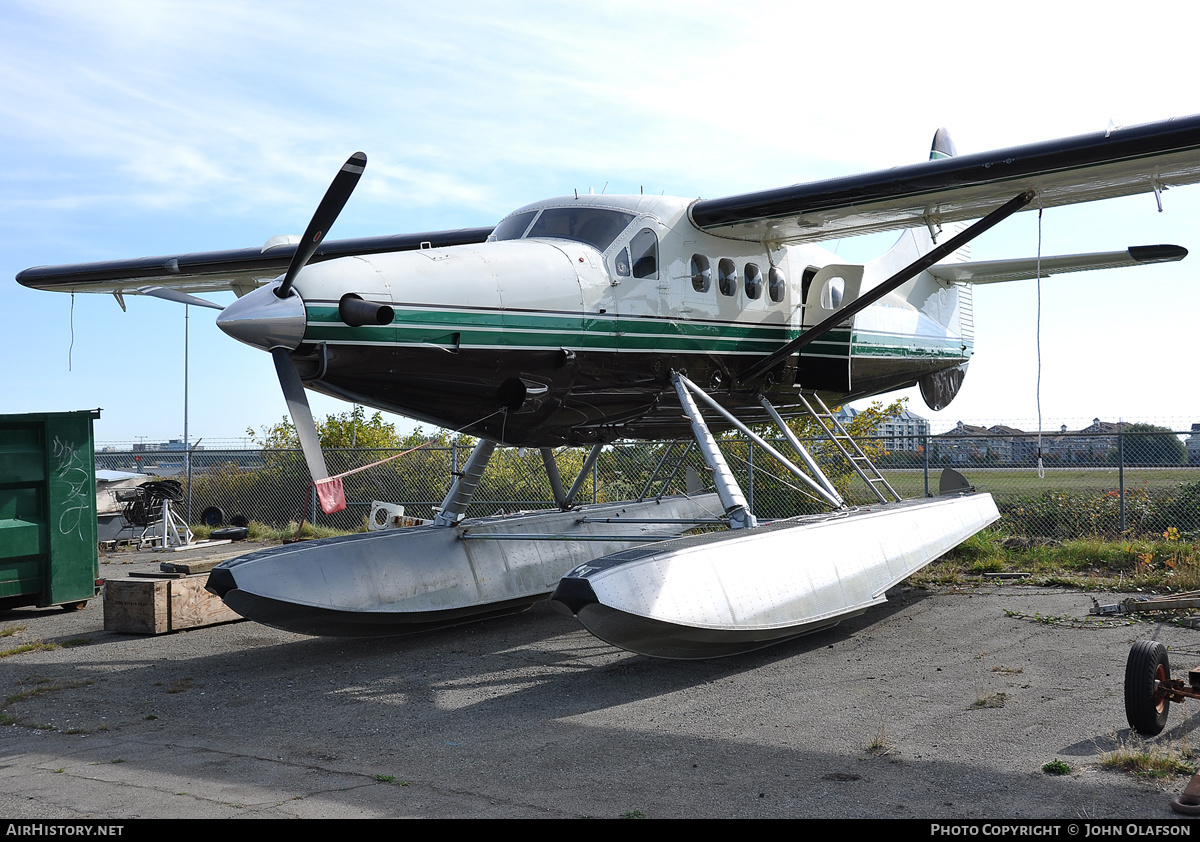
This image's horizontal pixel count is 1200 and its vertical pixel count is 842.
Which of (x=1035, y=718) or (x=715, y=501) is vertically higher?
(x=715, y=501)

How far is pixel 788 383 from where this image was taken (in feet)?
34.3

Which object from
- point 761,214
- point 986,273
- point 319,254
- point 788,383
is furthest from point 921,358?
point 319,254

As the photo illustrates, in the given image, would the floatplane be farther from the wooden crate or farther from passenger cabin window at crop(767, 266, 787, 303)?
the wooden crate

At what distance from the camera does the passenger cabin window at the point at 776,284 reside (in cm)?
1001

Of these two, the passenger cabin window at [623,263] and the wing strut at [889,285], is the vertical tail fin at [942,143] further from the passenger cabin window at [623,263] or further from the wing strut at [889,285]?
the passenger cabin window at [623,263]

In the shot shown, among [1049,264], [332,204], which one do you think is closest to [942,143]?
[1049,264]

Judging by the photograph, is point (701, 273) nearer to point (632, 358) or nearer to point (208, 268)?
point (632, 358)

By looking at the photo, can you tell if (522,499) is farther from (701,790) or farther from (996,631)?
(701,790)

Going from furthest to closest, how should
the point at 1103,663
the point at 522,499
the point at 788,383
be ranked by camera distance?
the point at 522,499 → the point at 788,383 → the point at 1103,663

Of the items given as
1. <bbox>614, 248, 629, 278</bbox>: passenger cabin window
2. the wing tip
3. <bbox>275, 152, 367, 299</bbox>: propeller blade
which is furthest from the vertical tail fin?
<bbox>275, 152, 367, 299</bbox>: propeller blade

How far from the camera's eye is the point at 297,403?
263 inches

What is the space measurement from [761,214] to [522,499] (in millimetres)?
10673

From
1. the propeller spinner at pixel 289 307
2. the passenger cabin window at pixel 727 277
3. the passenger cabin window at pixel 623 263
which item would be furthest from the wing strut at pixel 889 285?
the propeller spinner at pixel 289 307

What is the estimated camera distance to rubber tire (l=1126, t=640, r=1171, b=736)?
515cm
